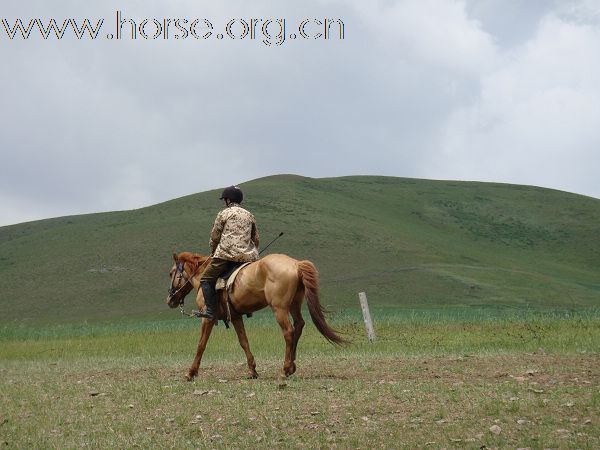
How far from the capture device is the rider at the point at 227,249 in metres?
14.6

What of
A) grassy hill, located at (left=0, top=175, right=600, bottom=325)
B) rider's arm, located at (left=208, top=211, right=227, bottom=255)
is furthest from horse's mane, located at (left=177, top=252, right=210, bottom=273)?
grassy hill, located at (left=0, top=175, right=600, bottom=325)

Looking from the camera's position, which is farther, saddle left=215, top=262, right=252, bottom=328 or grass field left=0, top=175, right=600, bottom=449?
saddle left=215, top=262, right=252, bottom=328

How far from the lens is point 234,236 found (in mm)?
14633

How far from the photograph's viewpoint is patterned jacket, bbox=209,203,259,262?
1458cm

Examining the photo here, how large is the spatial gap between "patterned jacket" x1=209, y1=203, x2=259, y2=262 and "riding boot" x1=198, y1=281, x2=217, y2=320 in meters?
0.54

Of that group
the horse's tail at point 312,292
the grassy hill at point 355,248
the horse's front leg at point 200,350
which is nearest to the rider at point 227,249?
the horse's front leg at point 200,350

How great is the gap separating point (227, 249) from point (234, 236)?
25cm

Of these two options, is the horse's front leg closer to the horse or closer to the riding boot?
the horse

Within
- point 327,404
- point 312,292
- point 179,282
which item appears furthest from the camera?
point 179,282

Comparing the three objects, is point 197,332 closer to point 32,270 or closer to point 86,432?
point 86,432

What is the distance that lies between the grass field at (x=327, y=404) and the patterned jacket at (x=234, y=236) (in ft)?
6.84

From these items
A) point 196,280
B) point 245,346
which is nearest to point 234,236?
point 196,280

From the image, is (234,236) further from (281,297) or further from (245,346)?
(245,346)

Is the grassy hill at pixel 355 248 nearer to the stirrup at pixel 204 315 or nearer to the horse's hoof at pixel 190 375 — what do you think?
the stirrup at pixel 204 315
